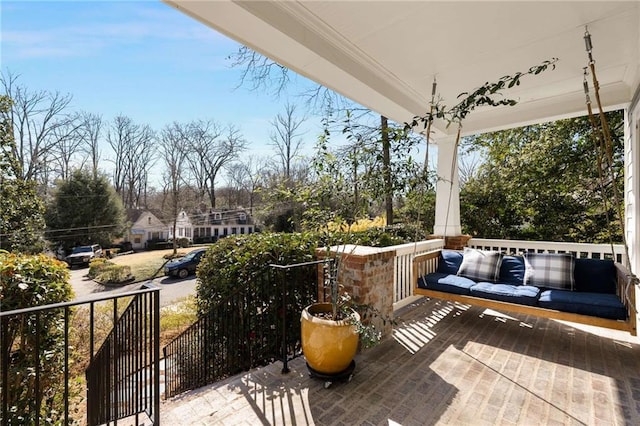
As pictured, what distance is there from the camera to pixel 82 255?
14062 mm

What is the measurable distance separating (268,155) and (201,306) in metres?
12.8

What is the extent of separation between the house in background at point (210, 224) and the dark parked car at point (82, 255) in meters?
5.19

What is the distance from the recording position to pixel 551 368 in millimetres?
2527

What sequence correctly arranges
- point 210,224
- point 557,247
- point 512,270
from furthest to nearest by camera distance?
1. point 210,224
2. point 557,247
3. point 512,270

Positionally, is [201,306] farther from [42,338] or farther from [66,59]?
[66,59]

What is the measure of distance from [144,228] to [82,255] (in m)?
5.67

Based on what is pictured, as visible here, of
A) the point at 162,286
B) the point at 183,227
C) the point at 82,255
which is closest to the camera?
the point at 162,286

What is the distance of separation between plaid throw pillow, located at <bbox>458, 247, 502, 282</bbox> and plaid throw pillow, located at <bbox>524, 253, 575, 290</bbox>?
1.05 ft

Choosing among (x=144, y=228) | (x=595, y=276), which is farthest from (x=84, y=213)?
(x=595, y=276)

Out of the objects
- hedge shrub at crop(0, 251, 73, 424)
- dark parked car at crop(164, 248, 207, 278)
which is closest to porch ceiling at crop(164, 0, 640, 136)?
hedge shrub at crop(0, 251, 73, 424)

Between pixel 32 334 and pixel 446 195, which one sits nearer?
pixel 32 334

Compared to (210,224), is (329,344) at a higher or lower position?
lower

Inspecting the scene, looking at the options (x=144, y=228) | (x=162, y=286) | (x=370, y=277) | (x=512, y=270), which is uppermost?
(x=370, y=277)

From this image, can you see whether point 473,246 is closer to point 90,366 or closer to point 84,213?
point 90,366
